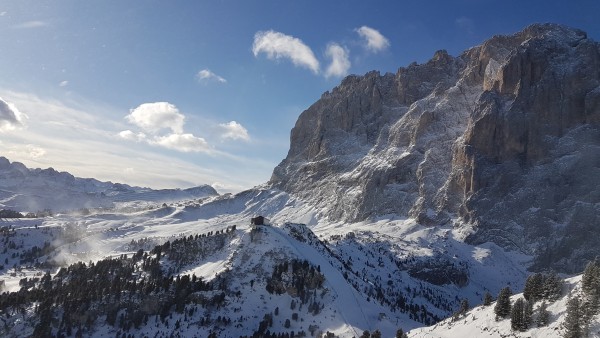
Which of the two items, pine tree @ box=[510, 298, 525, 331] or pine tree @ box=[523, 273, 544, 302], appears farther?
pine tree @ box=[523, 273, 544, 302]

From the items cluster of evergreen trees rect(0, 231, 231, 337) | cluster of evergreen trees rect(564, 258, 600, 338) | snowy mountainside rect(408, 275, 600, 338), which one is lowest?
cluster of evergreen trees rect(0, 231, 231, 337)

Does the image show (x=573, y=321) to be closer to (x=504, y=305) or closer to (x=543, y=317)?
(x=543, y=317)

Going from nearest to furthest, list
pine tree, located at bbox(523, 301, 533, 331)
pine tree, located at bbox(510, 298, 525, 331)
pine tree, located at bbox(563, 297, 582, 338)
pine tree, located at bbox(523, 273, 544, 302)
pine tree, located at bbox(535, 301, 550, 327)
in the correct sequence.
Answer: pine tree, located at bbox(563, 297, 582, 338)
pine tree, located at bbox(535, 301, 550, 327)
pine tree, located at bbox(523, 301, 533, 331)
pine tree, located at bbox(510, 298, 525, 331)
pine tree, located at bbox(523, 273, 544, 302)

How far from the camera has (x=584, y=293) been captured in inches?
3056

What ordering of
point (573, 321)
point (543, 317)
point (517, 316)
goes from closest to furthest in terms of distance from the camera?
1. point (573, 321)
2. point (543, 317)
3. point (517, 316)

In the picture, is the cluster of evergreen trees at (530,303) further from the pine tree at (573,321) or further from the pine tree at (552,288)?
the pine tree at (573,321)

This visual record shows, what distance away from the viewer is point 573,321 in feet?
229

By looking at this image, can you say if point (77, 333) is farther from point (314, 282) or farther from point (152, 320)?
point (314, 282)

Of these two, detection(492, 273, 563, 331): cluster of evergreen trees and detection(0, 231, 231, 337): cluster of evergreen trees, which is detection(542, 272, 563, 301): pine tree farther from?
detection(0, 231, 231, 337): cluster of evergreen trees

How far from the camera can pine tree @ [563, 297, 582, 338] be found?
68.5 m

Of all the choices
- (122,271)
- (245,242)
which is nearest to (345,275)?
(245,242)

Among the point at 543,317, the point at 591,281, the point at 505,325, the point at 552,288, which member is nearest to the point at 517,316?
the point at 543,317

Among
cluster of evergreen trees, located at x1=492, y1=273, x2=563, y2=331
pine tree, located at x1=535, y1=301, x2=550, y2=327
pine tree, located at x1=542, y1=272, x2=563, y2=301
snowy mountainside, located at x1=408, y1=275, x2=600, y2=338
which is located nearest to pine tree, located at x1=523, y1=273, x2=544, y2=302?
cluster of evergreen trees, located at x1=492, y1=273, x2=563, y2=331

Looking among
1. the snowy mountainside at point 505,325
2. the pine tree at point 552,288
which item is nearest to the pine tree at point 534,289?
the pine tree at point 552,288
